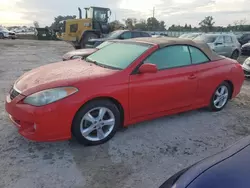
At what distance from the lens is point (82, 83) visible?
3.15 metres

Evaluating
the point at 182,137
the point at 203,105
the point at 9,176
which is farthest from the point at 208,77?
the point at 9,176

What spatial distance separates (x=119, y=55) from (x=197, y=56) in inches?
56.1

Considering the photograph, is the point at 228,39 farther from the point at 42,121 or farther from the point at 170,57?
the point at 42,121

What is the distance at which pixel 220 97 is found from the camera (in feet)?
15.7

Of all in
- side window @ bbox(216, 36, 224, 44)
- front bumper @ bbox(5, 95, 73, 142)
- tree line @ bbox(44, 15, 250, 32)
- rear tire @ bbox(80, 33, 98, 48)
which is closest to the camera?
front bumper @ bbox(5, 95, 73, 142)

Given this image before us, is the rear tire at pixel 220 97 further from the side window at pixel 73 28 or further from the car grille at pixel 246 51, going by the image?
the side window at pixel 73 28

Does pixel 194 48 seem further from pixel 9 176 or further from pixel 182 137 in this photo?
pixel 9 176

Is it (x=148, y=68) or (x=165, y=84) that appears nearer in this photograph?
(x=148, y=68)

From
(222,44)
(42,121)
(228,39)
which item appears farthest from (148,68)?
(228,39)

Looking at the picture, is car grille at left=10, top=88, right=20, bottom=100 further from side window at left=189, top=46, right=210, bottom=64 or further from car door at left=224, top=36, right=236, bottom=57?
car door at left=224, top=36, right=236, bottom=57

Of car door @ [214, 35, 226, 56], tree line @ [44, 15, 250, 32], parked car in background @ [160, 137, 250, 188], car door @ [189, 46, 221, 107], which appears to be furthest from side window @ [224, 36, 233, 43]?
tree line @ [44, 15, 250, 32]

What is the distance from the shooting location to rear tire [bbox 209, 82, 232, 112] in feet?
15.4

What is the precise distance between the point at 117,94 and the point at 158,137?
921mm

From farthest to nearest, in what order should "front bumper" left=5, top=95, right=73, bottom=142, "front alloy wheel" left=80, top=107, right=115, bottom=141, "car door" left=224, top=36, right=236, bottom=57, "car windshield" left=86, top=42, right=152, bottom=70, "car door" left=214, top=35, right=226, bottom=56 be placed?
1. "car door" left=224, top=36, right=236, bottom=57
2. "car door" left=214, top=35, right=226, bottom=56
3. "car windshield" left=86, top=42, right=152, bottom=70
4. "front alloy wheel" left=80, top=107, right=115, bottom=141
5. "front bumper" left=5, top=95, right=73, bottom=142
